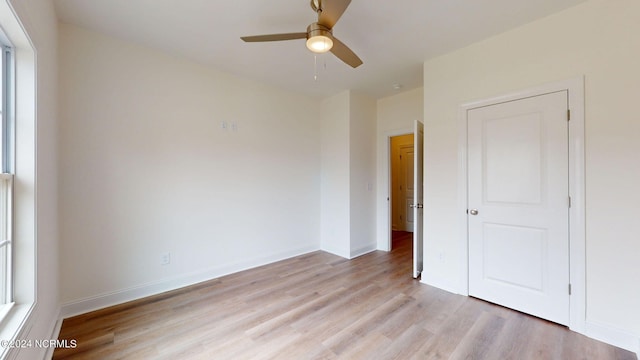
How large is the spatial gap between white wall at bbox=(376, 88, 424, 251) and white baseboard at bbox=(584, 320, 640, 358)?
2.52 m

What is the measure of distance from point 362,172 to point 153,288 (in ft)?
10.6

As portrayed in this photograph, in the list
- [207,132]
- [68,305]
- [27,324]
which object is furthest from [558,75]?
[68,305]

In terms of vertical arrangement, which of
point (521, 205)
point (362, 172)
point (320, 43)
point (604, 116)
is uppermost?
point (320, 43)

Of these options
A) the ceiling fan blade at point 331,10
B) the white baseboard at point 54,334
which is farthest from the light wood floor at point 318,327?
the ceiling fan blade at point 331,10

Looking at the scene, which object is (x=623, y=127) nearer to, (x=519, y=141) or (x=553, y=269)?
(x=519, y=141)

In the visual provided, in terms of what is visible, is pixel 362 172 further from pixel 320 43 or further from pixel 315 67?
pixel 320 43

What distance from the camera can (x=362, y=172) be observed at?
164 inches

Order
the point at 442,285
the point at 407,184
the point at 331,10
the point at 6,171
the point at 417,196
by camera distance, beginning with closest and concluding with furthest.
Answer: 1. the point at 6,171
2. the point at 331,10
3. the point at 442,285
4. the point at 417,196
5. the point at 407,184

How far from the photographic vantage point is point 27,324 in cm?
135

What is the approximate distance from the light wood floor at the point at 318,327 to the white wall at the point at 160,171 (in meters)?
0.41

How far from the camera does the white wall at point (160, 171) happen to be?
2.29 meters

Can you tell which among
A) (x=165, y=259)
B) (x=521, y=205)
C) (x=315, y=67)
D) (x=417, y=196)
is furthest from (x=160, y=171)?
(x=521, y=205)

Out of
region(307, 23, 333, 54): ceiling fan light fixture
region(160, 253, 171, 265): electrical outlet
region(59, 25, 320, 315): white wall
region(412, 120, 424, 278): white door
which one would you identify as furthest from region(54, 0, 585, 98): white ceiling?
region(160, 253, 171, 265): electrical outlet

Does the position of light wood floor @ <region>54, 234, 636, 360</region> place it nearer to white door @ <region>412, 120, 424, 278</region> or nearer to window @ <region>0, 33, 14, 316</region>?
white door @ <region>412, 120, 424, 278</region>
